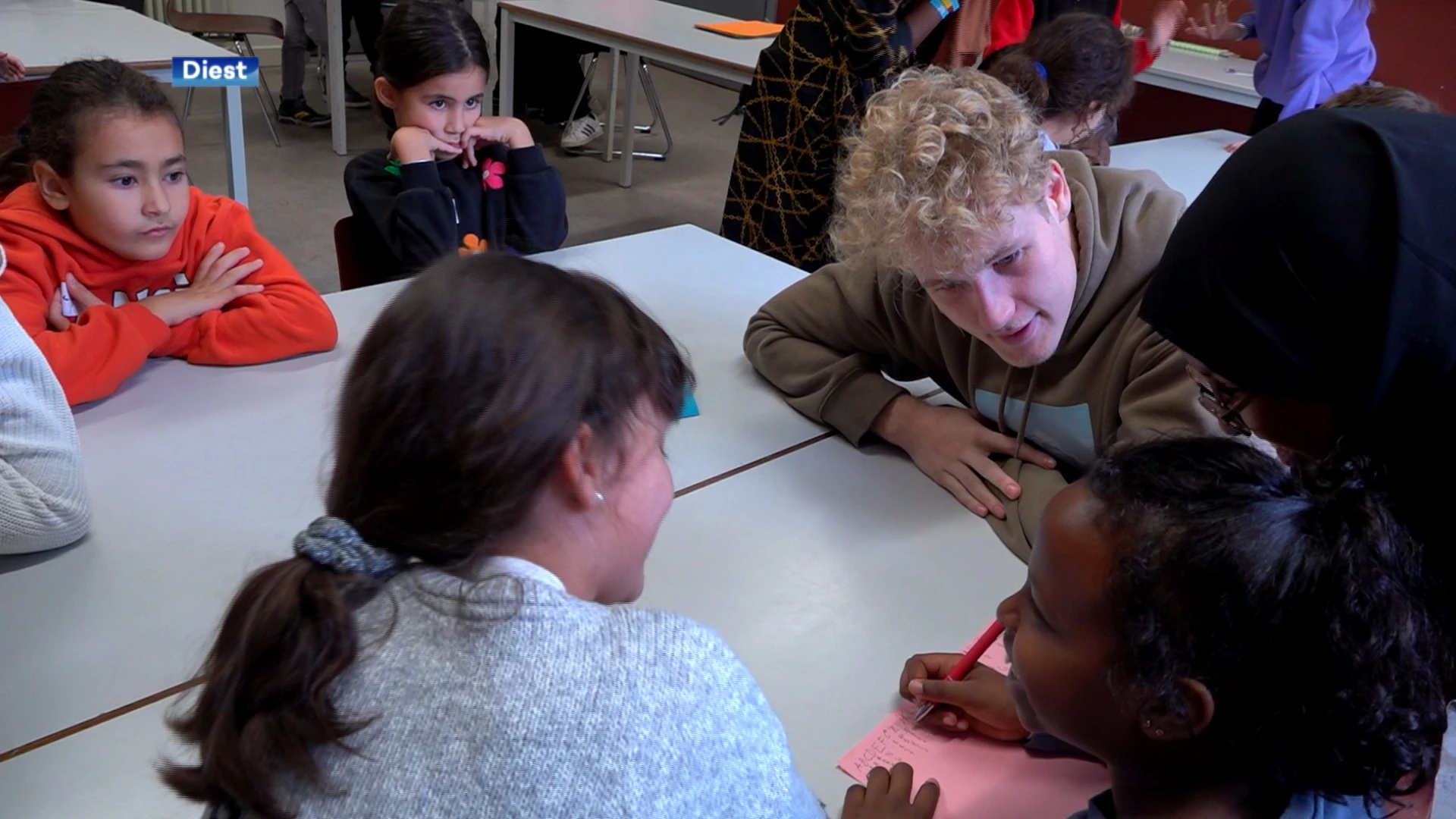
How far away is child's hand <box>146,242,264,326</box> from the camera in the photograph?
146cm

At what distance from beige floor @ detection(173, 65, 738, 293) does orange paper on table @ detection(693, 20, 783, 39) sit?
785 mm

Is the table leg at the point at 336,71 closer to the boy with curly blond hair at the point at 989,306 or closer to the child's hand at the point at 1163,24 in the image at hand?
the child's hand at the point at 1163,24

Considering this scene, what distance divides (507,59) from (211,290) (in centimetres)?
309

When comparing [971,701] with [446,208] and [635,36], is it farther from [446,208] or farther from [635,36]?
[635,36]

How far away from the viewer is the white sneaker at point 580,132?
520 centimetres

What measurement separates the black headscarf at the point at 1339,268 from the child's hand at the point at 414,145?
149 cm

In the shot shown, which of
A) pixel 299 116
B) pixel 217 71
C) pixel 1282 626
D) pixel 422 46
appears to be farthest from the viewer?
pixel 299 116

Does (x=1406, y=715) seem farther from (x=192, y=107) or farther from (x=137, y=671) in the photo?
(x=192, y=107)

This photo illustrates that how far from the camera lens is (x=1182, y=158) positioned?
3057 millimetres

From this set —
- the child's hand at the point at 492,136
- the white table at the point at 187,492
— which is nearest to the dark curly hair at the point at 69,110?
the white table at the point at 187,492

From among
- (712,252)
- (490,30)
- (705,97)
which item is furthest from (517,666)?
(705,97)

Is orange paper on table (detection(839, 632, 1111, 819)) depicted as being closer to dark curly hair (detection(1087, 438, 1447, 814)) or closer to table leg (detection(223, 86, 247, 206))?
dark curly hair (detection(1087, 438, 1447, 814))

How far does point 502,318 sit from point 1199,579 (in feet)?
1.62

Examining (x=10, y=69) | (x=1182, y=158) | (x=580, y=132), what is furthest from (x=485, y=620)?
(x=580, y=132)
